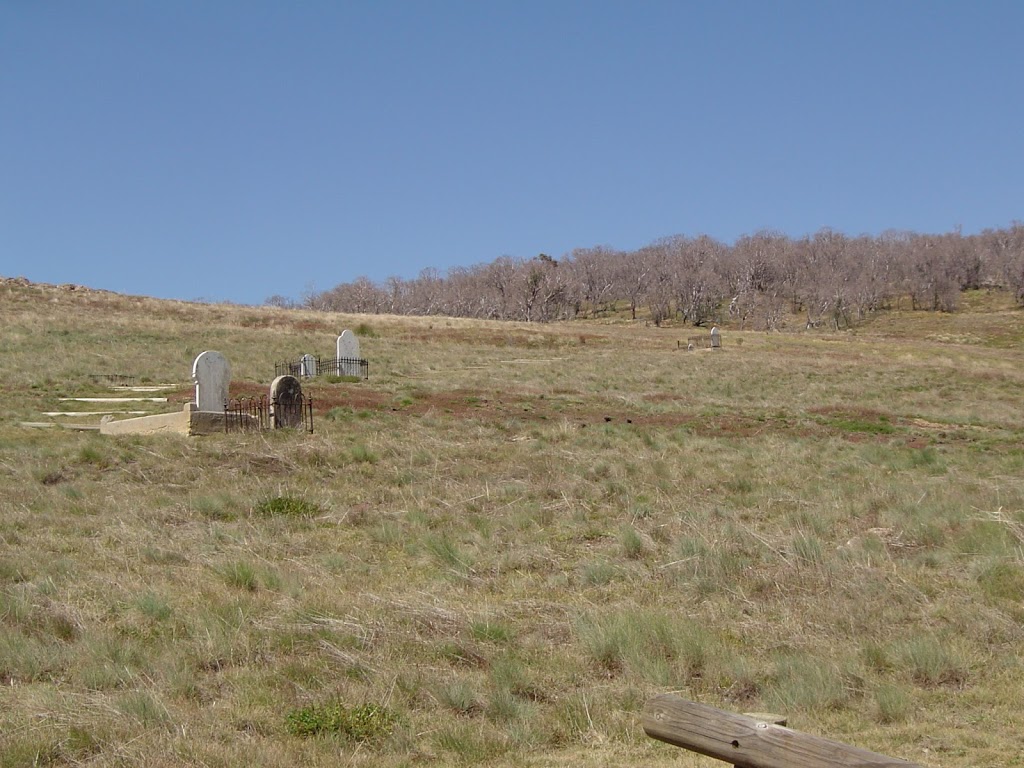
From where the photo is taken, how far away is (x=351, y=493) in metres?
13.6

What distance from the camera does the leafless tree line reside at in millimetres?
119688

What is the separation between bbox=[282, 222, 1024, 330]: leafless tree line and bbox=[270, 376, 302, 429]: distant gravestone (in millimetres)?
95614

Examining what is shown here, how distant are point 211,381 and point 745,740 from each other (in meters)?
17.5

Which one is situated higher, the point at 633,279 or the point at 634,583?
the point at 633,279

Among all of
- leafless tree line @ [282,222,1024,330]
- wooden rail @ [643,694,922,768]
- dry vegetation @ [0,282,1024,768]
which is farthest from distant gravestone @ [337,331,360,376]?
leafless tree line @ [282,222,1024,330]

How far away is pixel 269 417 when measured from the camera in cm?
1964

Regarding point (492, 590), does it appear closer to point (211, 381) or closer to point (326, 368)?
point (211, 381)

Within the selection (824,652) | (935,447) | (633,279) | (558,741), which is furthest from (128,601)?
(633,279)

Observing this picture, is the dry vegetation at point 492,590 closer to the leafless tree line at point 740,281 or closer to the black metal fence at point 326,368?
the black metal fence at point 326,368

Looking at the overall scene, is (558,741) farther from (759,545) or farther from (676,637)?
(759,545)

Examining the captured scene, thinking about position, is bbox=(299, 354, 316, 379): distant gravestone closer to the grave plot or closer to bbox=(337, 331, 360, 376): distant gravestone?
the grave plot

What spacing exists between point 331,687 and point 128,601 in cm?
266

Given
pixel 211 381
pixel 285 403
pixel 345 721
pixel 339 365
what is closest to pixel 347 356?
pixel 339 365

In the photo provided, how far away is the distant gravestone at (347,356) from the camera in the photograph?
34.1 metres
